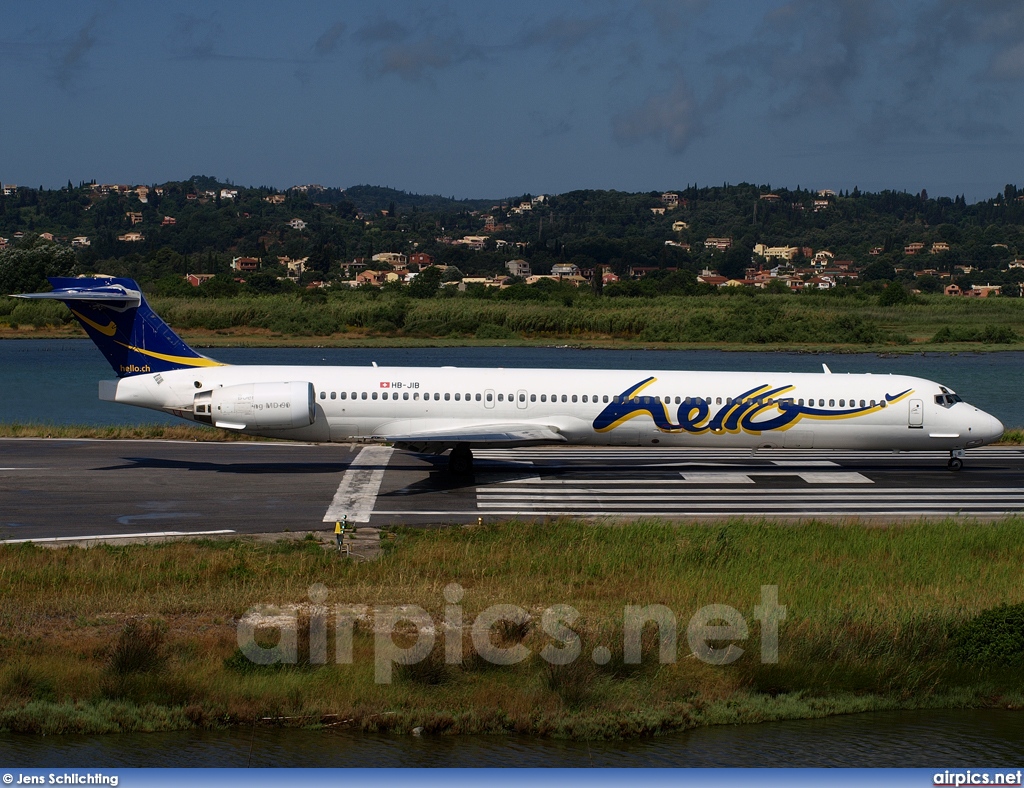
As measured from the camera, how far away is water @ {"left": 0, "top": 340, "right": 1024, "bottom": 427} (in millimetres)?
64125

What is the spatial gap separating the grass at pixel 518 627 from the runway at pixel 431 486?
→ 129 inches

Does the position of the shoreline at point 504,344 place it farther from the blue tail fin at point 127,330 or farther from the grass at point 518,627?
the grass at point 518,627

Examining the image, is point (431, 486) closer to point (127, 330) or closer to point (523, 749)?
point (127, 330)

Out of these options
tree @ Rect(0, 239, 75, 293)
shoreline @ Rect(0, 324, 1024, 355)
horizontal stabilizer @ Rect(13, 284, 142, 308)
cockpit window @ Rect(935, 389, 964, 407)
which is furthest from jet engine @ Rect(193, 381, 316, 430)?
tree @ Rect(0, 239, 75, 293)

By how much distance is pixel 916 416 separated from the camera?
34531 mm

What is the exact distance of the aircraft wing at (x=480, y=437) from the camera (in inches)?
1241

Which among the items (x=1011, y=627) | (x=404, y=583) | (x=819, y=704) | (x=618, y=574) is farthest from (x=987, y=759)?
(x=404, y=583)

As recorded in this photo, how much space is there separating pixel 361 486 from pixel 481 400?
443cm

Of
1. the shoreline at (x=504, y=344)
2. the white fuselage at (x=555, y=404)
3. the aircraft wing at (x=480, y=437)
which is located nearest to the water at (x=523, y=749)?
the aircraft wing at (x=480, y=437)

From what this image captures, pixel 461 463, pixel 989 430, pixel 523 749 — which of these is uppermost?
pixel 989 430

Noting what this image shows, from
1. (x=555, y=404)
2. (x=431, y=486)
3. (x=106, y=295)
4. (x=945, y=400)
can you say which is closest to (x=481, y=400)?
(x=555, y=404)

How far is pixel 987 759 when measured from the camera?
1534 centimetres

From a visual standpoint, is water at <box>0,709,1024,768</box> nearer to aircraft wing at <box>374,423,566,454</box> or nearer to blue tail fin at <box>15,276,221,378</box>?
aircraft wing at <box>374,423,566,454</box>

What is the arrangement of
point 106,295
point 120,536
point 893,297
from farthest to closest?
point 893,297 → point 106,295 → point 120,536
